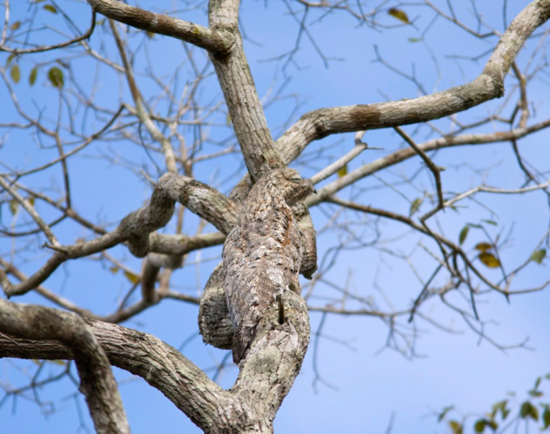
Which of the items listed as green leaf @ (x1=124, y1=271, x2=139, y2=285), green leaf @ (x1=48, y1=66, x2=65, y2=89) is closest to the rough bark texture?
green leaf @ (x1=48, y1=66, x2=65, y2=89)

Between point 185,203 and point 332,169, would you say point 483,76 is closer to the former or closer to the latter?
point 332,169

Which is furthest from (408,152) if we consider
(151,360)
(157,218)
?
(151,360)

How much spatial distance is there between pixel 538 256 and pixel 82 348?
313cm

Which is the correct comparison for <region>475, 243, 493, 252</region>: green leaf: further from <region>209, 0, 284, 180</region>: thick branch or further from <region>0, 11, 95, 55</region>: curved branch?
<region>0, 11, 95, 55</region>: curved branch

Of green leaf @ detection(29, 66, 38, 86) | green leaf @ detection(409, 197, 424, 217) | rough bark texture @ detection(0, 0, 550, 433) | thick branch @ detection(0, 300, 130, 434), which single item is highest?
green leaf @ detection(29, 66, 38, 86)

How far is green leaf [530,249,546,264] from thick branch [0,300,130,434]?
10.00 ft

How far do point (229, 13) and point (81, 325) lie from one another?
1.70 m

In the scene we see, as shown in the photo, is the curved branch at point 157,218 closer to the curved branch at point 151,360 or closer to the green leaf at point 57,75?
the curved branch at point 151,360

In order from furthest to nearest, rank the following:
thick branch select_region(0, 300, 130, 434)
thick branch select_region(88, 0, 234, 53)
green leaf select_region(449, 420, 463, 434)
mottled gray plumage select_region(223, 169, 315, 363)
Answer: green leaf select_region(449, 420, 463, 434) < thick branch select_region(88, 0, 234, 53) < mottled gray plumage select_region(223, 169, 315, 363) < thick branch select_region(0, 300, 130, 434)

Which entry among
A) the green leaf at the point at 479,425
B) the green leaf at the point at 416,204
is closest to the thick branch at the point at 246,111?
the green leaf at the point at 416,204

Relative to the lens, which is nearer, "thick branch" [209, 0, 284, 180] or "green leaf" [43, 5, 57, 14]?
"thick branch" [209, 0, 284, 180]

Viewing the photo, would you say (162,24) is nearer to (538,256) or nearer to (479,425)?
(538,256)

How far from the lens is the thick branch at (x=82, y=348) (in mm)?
1180

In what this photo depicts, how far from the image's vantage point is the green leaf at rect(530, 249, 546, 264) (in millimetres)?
3666
